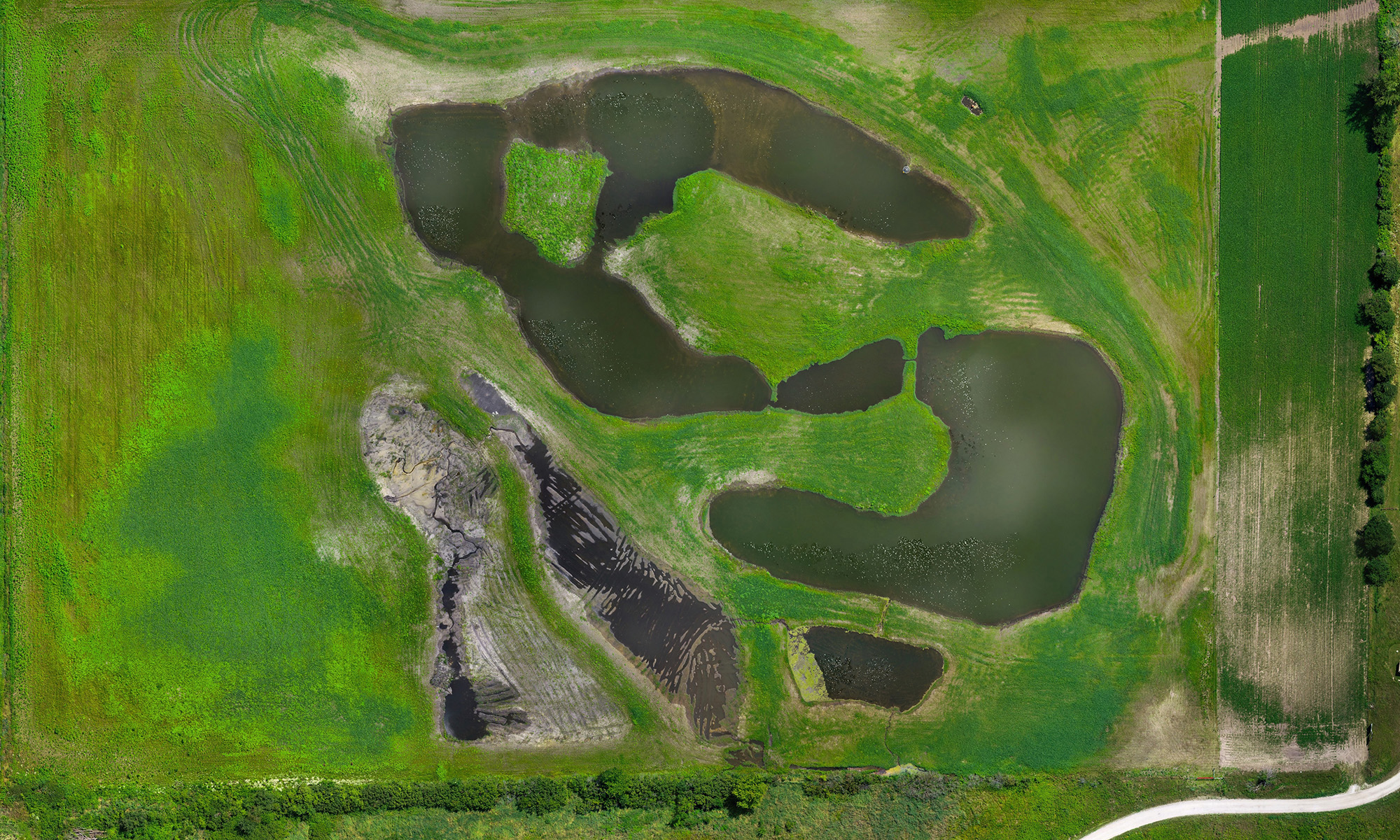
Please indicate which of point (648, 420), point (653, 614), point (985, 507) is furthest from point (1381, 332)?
point (653, 614)

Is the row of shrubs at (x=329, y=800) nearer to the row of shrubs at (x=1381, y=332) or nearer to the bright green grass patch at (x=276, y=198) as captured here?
the row of shrubs at (x=1381, y=332)

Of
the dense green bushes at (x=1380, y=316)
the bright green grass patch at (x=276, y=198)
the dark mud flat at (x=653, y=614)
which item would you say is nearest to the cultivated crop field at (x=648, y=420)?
the bright green grass patch at (x=276, y=198)

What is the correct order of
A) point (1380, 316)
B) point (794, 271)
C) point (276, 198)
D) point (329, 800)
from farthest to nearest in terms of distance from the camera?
point (276, 198)
point (794, 271)
point (329, 800)
point (1380, 316)

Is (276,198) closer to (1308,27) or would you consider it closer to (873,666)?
(873,666)

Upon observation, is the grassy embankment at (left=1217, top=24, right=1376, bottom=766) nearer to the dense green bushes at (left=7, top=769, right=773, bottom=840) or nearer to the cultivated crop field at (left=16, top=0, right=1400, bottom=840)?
the cultivated crop field at (left=16, top=0, right=1400, bottom=840)

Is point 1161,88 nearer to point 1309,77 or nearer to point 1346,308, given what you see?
point 1309,77
